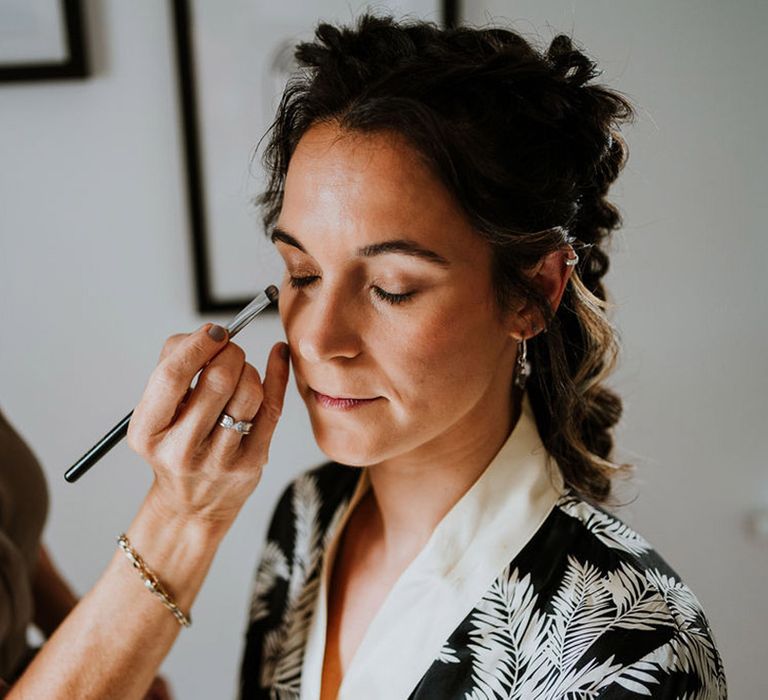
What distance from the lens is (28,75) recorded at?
1.19 metres

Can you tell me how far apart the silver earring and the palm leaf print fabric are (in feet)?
0.44

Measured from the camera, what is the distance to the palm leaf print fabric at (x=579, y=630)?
662 mm

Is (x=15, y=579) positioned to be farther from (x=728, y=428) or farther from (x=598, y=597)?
(x=728, y=428)

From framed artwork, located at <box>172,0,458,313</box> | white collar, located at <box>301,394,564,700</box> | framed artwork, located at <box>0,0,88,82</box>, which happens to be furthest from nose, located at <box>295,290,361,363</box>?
framed artwork, located at <box>0,0,88,82</box>

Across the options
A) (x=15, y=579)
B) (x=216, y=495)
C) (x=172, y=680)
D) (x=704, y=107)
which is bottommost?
(x=172, y=680)

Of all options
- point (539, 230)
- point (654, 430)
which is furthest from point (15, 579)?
point (654, 430)

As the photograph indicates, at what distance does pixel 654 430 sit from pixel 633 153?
20.8 inches

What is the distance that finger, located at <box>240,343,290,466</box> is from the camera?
0.78 m

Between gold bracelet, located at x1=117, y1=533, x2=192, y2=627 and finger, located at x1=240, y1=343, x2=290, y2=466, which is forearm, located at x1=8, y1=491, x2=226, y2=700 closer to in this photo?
gold bracelet, located at x1=117, y1=533, x2=192, y2=627

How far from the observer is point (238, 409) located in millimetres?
748

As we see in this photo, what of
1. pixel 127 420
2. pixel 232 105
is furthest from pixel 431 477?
pixel 232 105

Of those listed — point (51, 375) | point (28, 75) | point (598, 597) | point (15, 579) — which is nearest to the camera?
point (598, 597)

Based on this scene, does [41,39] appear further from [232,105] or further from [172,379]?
[172,379]

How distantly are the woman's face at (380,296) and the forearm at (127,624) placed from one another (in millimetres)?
206
